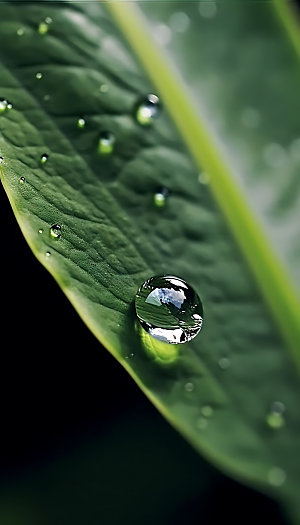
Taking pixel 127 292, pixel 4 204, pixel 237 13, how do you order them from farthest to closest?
pixel 4 204
pixel 237 13
pixel 127 292

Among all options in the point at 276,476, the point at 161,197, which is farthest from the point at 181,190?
the point at 276,476

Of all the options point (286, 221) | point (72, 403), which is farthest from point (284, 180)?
point (72, 403)

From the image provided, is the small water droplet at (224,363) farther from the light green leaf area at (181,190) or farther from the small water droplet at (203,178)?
the small water droplet at (203,178)

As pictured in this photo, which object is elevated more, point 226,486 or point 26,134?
point 26,134

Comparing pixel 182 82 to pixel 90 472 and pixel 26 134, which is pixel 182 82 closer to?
pixel 26 134

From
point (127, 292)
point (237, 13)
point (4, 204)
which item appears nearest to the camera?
point (127, 292)

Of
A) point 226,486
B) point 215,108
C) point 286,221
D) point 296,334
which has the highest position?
point 215,108

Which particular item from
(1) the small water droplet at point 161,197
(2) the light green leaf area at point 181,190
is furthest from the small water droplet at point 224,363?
(1) the small water droplet at point 161,197

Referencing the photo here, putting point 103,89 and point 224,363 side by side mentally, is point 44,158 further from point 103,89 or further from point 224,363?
point 224,363
